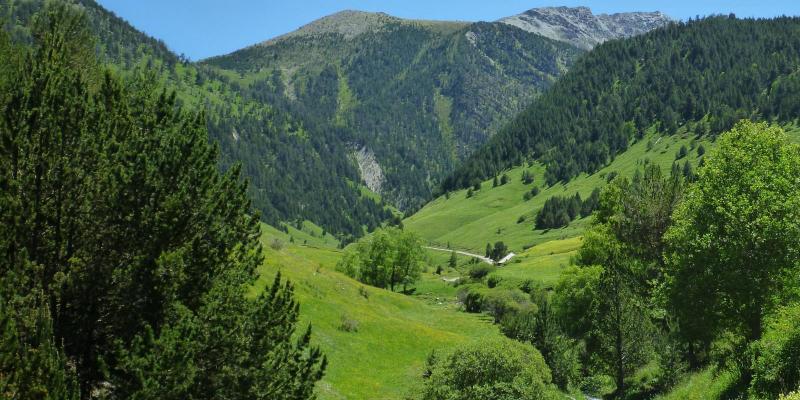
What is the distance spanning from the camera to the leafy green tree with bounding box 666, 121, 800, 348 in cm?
2784

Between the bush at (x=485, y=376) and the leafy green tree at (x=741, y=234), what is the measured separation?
9.78 metres

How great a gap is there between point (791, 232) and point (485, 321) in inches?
2116

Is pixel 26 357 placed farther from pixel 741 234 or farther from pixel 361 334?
pixel 361 334

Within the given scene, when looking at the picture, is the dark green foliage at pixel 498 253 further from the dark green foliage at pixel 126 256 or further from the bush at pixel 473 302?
the dark green foliage at pixel 126 256

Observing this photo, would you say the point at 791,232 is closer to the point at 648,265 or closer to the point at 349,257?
the point at 648,265

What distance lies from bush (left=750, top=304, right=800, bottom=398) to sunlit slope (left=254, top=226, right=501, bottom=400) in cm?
2000

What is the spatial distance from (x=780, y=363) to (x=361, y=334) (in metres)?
32.7

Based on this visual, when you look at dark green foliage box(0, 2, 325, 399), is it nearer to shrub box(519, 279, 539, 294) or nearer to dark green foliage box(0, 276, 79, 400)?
dark green foliage box(0, 276, 79, 400)

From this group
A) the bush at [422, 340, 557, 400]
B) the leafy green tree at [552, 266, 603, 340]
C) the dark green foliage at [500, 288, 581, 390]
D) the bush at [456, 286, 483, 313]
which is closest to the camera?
the bush at [422, 340, 557, 400]

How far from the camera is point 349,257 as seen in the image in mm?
108500

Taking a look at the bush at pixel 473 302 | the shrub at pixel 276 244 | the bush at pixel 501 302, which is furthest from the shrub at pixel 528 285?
the shrub at pixel 276 244

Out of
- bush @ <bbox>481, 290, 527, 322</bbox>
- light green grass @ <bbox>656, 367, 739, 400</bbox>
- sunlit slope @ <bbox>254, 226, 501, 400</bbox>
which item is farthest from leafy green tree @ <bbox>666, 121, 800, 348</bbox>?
bush @ <bbox>481, 290, 527, 322</bbox>

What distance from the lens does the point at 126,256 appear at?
56.0 feet

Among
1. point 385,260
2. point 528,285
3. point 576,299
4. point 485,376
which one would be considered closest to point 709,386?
point 485,376
